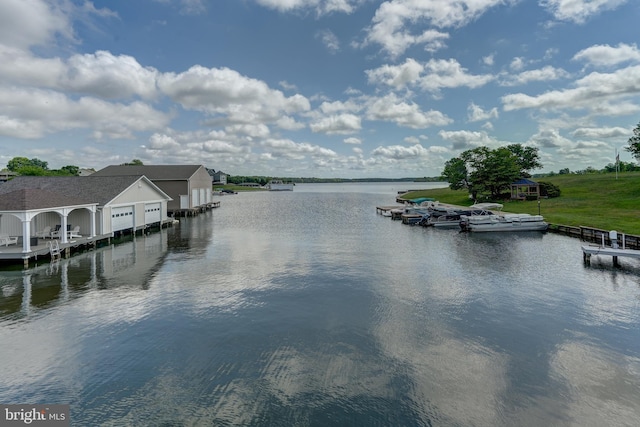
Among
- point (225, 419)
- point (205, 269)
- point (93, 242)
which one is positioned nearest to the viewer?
point (225, 419)

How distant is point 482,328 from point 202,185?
198 feet

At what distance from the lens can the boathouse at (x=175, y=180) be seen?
55.4 meters

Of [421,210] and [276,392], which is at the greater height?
[421,210]

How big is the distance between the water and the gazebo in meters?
42.5

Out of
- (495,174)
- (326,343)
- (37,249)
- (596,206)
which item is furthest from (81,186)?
(495,174)

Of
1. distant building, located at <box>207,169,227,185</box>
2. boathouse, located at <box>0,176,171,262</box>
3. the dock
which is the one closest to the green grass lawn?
the dock

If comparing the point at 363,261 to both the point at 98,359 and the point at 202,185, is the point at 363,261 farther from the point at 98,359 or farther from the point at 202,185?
the point at 202,185

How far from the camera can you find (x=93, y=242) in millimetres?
27031

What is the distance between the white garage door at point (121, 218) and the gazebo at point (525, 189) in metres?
58.0

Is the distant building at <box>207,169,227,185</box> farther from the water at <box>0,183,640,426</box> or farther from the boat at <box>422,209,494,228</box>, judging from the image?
the water at <box>0,183,640,426</box>

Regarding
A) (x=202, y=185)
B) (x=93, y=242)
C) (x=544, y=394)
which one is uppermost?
(x=202, y=185)

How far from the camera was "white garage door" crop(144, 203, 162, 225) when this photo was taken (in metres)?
37.2

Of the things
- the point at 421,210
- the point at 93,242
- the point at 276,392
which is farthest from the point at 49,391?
the point at 421,210

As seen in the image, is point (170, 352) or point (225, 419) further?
point (170, 352)
